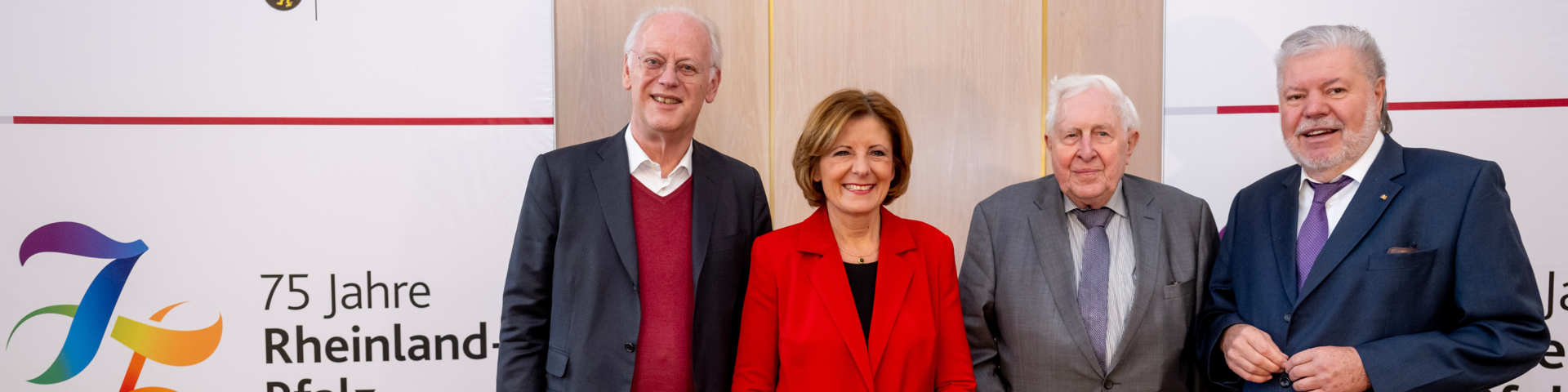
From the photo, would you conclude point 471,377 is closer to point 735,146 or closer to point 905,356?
Result: point 735,146

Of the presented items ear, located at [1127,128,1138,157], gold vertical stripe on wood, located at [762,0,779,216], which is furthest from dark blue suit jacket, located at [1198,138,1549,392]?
gold vertical stripe on wood, located at [762,0,779,216]

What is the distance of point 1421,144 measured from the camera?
289 cm

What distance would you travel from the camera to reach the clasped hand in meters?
1.83

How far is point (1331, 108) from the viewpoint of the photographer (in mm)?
1948

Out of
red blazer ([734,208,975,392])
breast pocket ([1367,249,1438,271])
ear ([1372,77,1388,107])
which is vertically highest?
ear ([1372,77,1388,107])

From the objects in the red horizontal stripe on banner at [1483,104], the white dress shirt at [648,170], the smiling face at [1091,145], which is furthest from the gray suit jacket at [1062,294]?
the red horizontal stripe on banner at [1483,104]

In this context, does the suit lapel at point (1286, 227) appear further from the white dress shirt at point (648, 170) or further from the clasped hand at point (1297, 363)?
the white dress shirt at point (648, 170)

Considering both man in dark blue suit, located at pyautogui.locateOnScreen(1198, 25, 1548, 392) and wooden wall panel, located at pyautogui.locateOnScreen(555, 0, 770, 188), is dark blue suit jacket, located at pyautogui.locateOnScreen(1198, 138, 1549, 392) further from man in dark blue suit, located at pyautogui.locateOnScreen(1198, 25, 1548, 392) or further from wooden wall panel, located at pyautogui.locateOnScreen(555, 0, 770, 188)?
wooden wall panel, located at pyautogui.locateOnScreen(555, 0, 770, 188)

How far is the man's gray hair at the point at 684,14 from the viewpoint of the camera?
2.20 meters

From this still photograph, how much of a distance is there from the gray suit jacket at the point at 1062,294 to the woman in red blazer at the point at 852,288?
22 cm

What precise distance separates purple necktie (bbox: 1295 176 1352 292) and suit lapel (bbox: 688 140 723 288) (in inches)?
64.3

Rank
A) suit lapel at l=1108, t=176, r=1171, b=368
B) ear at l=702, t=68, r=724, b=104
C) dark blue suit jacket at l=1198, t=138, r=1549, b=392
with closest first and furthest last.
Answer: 1. dark blue suit jacket at l=1198, t=138, r=1549, b=392
2. suit lapel at l=1108, t=176, r=1171, b=368
3. ear at l=702, t=68, r=724, b=104

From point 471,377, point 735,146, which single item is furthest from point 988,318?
point 471,377

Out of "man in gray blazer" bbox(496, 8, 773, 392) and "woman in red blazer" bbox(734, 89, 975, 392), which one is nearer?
"woman in red blazer" bbox(734, 89, 975, 392)
